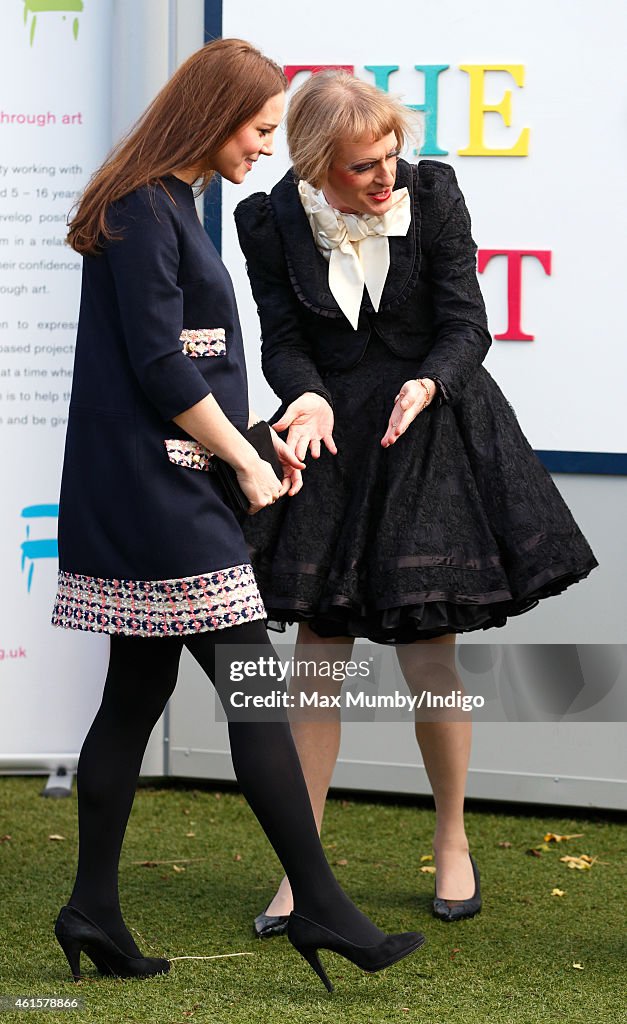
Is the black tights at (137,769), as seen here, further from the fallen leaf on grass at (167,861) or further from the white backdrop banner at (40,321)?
the white backdrop banner at (40,321)

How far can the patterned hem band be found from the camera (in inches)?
81.4

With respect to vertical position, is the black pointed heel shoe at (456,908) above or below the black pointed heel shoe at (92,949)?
below

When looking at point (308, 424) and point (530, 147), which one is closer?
point (308, 424)

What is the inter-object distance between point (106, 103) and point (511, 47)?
1.00 meters

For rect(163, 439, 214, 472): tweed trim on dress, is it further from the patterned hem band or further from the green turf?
the green turf

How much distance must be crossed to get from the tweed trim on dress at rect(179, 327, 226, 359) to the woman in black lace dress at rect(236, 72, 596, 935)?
30 centimetres

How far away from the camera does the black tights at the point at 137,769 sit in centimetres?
210

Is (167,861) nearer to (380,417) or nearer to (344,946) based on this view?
(344,946)

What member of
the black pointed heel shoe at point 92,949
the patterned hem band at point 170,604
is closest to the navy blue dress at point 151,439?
the patterned hem band at point 170,604

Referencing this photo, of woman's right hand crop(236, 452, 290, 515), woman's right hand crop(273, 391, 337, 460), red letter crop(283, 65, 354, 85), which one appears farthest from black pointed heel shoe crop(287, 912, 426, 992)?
red letter crop(283, 65, 354, 85)

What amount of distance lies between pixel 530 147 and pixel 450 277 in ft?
2.91

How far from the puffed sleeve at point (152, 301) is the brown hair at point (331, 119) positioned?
0.41 m

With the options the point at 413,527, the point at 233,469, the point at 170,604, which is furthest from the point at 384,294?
the point at 170,604

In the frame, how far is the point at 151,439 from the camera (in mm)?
2080
